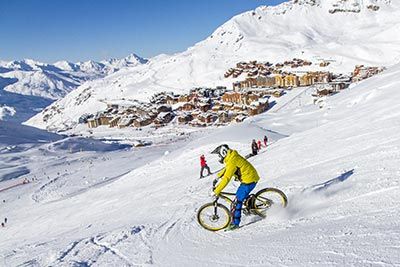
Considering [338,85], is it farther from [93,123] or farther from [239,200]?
[239,200]

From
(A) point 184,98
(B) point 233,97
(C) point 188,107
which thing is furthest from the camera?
(A) point 184,98

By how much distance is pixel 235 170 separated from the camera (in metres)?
7.64

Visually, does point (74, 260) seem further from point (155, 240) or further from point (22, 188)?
point (22, 188)

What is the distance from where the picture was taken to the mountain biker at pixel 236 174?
758 cm

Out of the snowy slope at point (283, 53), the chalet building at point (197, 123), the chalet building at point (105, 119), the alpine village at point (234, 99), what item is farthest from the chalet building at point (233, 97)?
the chalet building at point (105, 119)

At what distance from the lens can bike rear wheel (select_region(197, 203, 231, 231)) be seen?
834 centimetres

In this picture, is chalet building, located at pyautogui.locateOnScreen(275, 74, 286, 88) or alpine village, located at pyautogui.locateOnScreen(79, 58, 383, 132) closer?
alpine village, located at pyautogui.locateOnScreen(79, 58, 383, 132)

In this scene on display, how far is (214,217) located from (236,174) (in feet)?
4.16

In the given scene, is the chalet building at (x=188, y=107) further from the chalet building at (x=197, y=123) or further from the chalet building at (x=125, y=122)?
the chalet building at (x=125, y=122)

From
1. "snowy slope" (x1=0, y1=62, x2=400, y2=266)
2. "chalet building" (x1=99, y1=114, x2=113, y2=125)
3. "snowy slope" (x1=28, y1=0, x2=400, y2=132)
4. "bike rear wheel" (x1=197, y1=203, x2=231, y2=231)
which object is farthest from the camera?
"snowy slope" (x1=28, y1=0, x2=400, y2=132)

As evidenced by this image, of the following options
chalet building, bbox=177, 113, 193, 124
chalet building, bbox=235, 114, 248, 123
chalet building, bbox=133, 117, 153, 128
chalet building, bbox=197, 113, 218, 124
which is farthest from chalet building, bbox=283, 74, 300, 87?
chalet building, bbox=133, 117, 153, 128

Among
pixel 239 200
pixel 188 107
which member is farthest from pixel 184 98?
pixel 239 200

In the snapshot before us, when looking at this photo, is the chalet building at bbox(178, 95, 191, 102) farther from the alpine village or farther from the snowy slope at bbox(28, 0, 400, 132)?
the snowy slope at bbox(28, 0, 400, 132)

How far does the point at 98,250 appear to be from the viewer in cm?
856
